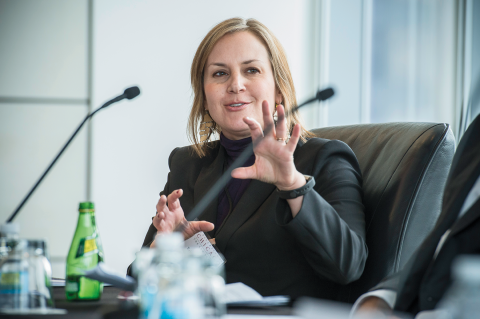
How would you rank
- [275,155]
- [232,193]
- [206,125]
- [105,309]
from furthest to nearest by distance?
[206,125] → [232,193] → [275,155] → [105,309]

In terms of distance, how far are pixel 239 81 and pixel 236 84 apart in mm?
15

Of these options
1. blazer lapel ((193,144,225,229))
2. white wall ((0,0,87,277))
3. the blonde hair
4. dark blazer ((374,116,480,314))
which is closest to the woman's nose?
the blonde hair

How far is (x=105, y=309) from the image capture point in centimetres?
70

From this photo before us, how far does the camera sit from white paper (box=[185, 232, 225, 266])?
1200 millimetres

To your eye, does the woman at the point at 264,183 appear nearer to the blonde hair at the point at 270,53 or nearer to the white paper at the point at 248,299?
the blonde hair at the point at 270,53

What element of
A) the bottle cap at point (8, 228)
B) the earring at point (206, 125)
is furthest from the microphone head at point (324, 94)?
the earring at point (206, 125)

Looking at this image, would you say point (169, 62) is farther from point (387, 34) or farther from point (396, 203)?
point (396, 203)

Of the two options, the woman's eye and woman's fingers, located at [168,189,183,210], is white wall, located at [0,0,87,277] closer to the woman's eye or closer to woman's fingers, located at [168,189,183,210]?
the woman's eye

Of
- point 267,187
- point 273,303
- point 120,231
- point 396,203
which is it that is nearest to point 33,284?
point 273,303

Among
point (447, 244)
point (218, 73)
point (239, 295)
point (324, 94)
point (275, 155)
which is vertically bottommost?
point (239, 295)

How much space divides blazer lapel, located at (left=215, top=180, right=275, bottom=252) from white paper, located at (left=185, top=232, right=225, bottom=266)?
0.13 metres

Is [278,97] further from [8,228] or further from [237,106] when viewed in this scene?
[8,228]

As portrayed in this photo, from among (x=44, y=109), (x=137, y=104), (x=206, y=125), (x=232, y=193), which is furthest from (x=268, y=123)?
(x=44, y=109)

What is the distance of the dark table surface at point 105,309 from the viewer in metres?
0.63
